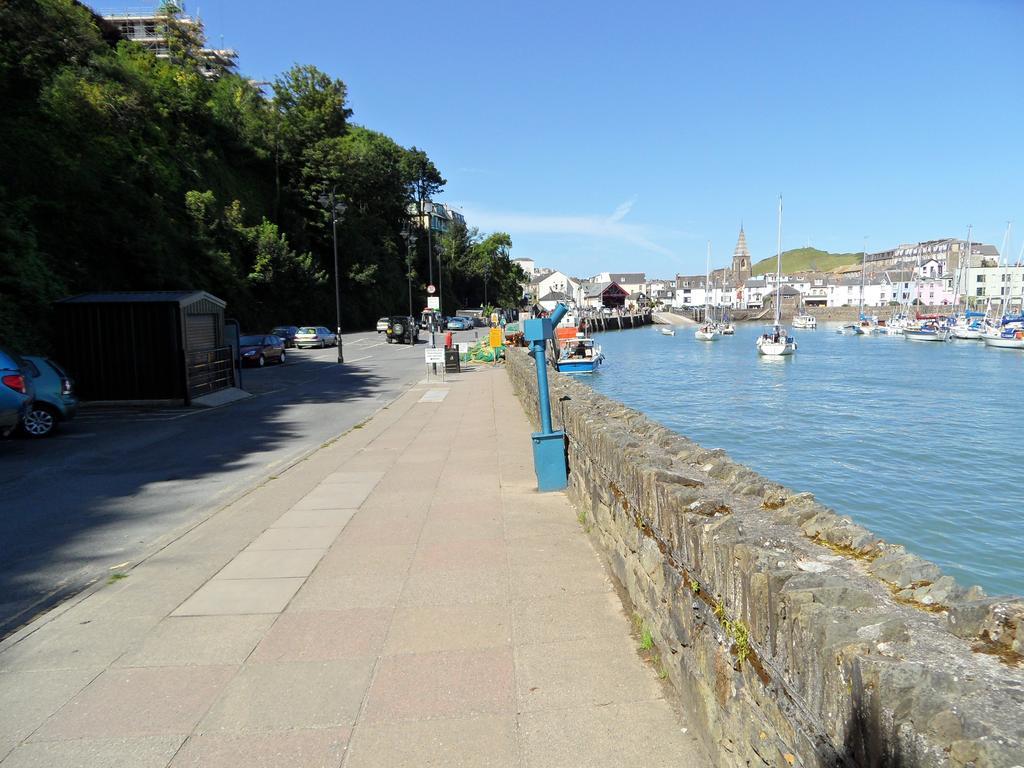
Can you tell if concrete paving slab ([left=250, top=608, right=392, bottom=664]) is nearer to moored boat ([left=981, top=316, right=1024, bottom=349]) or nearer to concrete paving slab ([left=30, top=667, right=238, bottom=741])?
concrete paving slab ([left=30, top=667, right=238, bottom=741])

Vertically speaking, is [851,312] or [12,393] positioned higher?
[851,312]

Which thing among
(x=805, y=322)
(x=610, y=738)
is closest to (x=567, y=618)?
(x=610, y=738)

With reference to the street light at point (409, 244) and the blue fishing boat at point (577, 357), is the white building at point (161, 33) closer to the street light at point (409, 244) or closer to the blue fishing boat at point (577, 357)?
the street light at point (409, 244)

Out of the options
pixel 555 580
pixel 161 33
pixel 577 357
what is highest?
pixel 161 33

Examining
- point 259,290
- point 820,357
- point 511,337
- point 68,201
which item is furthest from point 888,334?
point 68,201

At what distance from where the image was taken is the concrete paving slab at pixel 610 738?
3.35 metres

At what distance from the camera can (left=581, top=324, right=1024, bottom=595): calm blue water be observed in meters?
13.4

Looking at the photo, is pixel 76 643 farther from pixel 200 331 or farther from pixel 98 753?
pixel 200 331

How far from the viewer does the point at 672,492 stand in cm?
396

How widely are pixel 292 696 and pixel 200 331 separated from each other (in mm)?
17663

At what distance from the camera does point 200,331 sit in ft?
64.8

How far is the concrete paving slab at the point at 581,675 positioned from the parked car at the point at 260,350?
97.0ft

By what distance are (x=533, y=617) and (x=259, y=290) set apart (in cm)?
5228

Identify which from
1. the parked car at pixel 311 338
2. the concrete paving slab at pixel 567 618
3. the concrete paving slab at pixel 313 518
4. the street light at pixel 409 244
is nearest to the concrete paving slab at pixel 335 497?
the concrete paving slab at pixel 313 518
